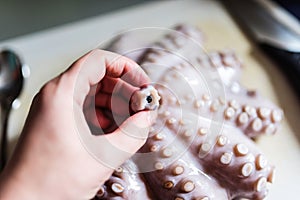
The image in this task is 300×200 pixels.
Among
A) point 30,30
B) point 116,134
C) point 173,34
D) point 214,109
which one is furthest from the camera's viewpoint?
point 30,30

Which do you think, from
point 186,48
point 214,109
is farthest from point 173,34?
point 214,109

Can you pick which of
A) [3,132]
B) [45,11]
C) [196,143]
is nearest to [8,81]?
[3,132]

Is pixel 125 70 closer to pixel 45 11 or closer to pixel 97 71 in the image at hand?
pixel 97 71

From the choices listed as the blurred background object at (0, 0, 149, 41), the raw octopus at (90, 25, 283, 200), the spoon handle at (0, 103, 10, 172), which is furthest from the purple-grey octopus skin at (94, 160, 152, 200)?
the blurred background object at (0, 0, 149, 41)

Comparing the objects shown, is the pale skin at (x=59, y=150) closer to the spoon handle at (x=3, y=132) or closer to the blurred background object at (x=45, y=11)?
the spoon handle at (x=3, y=132)

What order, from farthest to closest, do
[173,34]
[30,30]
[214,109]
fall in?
[30,30] < [173,34] < [214,109]

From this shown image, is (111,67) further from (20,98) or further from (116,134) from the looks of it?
(20,98)
